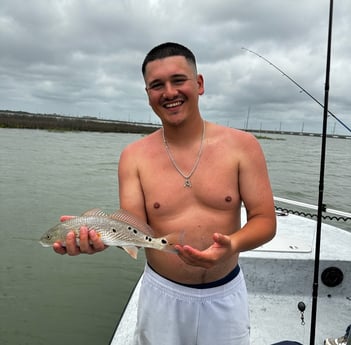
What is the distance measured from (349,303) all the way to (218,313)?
2.88m

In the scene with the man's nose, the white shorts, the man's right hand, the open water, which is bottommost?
the open water

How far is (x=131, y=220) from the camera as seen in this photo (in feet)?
7.44

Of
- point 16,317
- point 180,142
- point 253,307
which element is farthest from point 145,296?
point 16,317

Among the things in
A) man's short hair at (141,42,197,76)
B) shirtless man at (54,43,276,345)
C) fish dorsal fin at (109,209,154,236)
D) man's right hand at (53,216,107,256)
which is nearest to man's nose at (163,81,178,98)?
shirtless man at (54,43,276,345)

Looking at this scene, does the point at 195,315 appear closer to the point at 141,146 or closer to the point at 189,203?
the point at 189,203

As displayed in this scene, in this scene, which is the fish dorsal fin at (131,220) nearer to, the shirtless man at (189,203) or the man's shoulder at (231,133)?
the shirtless man at (189,203)

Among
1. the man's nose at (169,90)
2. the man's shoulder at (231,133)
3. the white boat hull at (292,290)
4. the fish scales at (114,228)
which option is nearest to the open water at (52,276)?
the white boat hull at (292,290)

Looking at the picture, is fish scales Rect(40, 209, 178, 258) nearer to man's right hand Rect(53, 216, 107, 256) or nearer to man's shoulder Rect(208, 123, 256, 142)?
man's right hand Rect(53, 216, 107, 256)

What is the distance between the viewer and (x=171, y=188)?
2.47m

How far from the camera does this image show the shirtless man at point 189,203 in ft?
7.52

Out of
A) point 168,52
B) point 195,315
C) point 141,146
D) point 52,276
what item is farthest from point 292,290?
point 52,276

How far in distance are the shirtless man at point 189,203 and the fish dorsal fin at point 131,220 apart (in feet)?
0.54

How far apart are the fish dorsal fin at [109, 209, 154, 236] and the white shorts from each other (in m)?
0.37

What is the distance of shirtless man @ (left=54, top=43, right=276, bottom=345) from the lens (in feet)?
7.52
